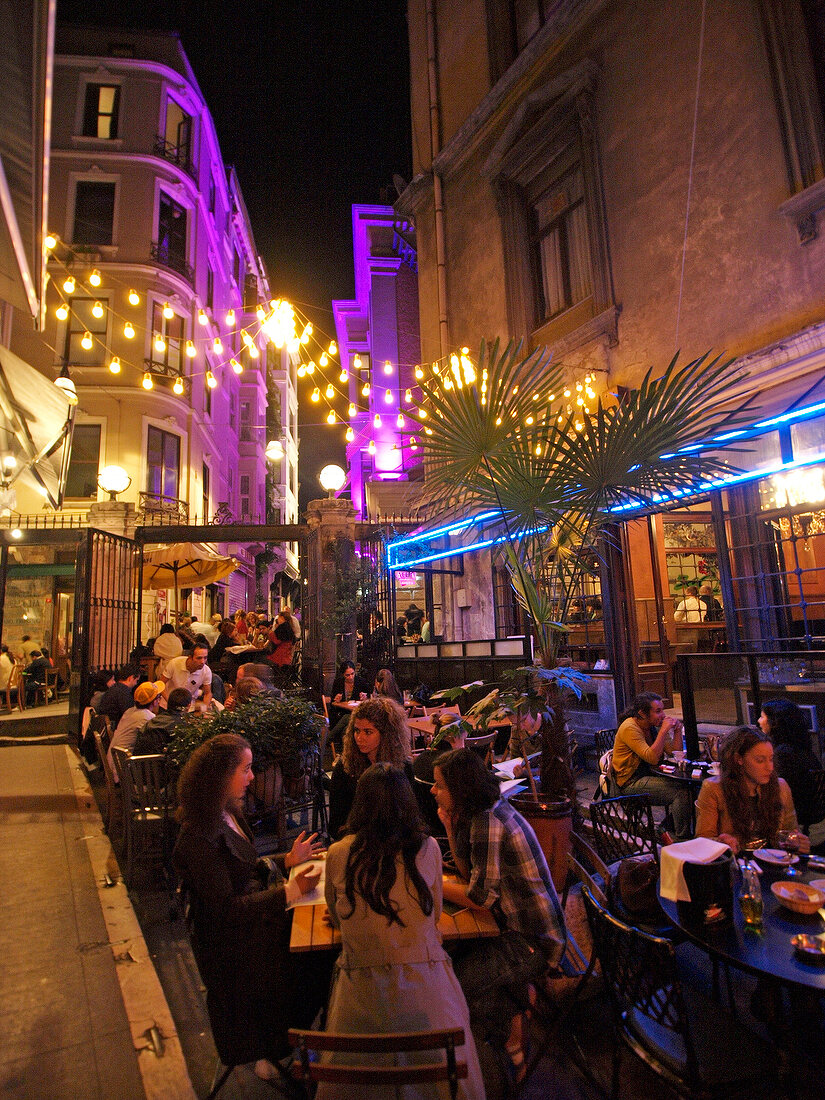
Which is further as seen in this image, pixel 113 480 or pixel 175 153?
pixel 175 153

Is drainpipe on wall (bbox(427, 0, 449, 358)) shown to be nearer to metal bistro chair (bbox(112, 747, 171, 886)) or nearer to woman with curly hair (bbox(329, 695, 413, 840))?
metal bistro chair (bbox(112, 747, 171, 886))

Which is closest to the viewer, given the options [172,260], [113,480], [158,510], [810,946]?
[810,946]

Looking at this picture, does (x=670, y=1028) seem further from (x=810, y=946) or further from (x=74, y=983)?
(x=74, y=983)

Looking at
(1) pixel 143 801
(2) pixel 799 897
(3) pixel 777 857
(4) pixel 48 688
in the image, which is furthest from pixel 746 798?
(4) pixel 48 688

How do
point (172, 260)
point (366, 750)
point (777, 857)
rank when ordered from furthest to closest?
point (172, 260)
point (366, 750)
point (777, 857)

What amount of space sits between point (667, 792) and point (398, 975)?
3877 mm

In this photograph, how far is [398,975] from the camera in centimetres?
224

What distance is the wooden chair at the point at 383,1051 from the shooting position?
1636 millimetres

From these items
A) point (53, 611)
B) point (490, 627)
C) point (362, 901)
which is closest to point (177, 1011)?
point (362, 901)

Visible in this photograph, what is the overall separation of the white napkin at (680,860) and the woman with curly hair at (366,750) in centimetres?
167

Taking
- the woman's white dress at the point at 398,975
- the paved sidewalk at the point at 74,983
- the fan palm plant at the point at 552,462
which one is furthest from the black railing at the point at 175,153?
the woman's white dress at the point at 398,975

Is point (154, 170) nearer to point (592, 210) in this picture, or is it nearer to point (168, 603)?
point (168, 603)

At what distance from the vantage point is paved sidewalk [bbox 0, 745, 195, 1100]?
2.88 metres

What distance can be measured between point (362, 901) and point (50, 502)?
3551 millimetres
